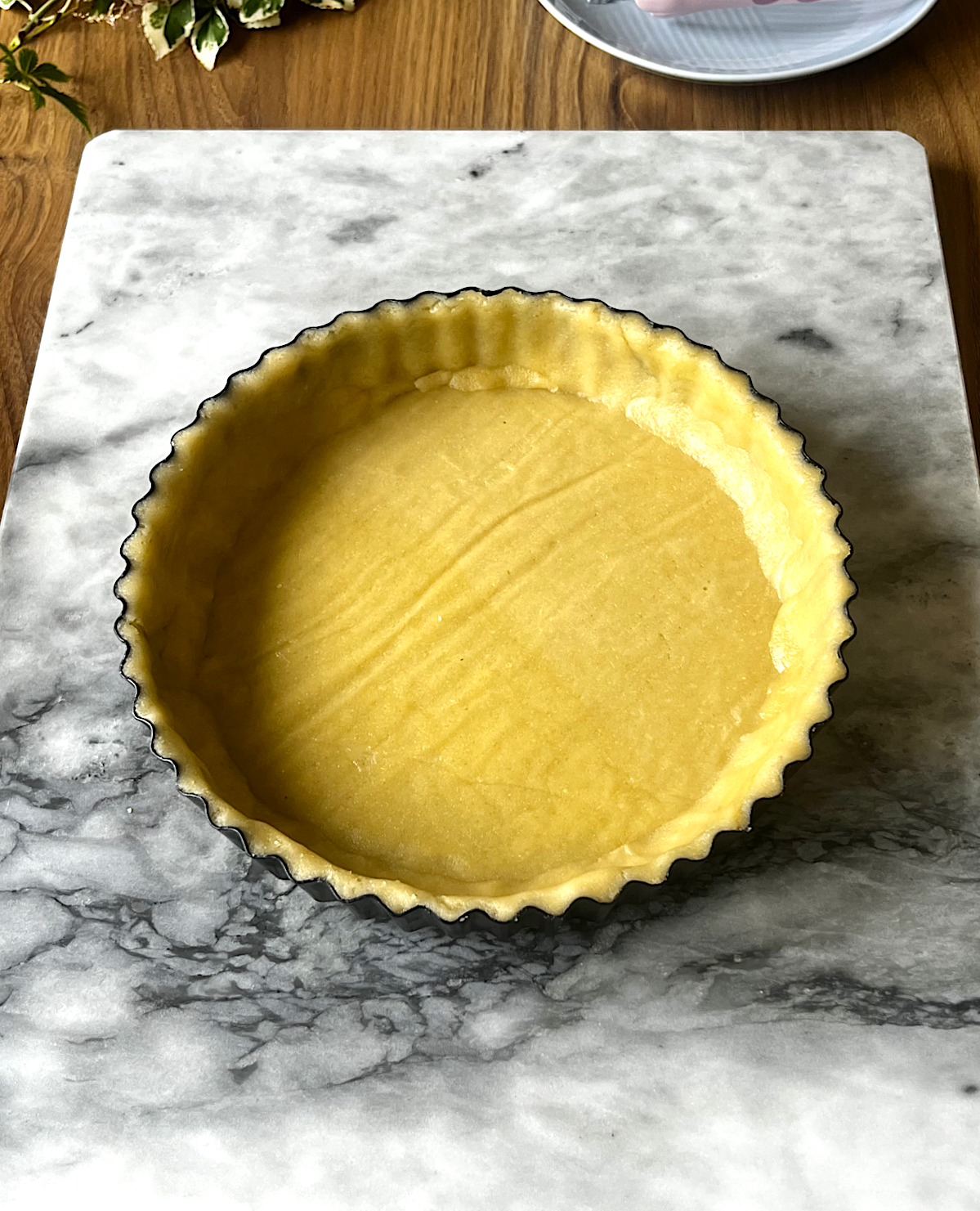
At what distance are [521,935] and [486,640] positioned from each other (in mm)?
289

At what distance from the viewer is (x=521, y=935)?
117cm

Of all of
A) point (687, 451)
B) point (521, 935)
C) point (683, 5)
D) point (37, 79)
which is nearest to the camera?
point (521, 935)

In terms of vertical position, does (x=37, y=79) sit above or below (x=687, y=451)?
above

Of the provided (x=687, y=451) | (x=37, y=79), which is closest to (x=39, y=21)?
(x=37, y=79)

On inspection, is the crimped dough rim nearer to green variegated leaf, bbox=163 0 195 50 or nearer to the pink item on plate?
the pink item on plate

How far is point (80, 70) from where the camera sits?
1857 mm

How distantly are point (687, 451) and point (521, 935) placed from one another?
54 centimetres

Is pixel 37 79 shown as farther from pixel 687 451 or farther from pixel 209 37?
pixel 687 451

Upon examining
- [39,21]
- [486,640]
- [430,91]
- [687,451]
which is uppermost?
[39,21]

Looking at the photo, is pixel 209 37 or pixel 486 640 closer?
pixel 486 640

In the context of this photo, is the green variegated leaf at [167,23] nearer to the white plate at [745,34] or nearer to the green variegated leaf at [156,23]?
the green variegated leaf at [156,23]

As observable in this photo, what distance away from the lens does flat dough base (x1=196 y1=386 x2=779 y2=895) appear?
1.14 meters

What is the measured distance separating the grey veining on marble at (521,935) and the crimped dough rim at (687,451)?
16cm

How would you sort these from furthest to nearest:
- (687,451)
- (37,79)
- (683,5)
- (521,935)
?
1. (37,79)
2. (683,5)
3. (687,451)
4. (521,935)
